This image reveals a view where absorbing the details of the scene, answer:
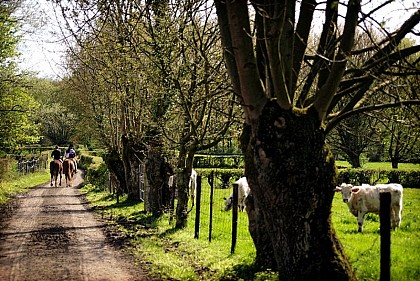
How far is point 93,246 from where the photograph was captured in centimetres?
1237

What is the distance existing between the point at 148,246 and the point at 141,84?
6.73 m

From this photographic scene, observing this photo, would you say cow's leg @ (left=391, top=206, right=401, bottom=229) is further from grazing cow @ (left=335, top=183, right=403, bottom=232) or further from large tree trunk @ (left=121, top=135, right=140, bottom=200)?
large tree trunk @ (left=121, top=135, right=140, bottom=200)

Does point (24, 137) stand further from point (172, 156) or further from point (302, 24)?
point (302, 24)

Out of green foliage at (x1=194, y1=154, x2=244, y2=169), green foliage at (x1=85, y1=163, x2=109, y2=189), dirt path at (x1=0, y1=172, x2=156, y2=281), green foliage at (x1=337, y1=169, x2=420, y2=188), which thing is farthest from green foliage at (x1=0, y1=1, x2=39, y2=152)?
green foliage at (x1=337, y1=169, x2=420, y2=188)

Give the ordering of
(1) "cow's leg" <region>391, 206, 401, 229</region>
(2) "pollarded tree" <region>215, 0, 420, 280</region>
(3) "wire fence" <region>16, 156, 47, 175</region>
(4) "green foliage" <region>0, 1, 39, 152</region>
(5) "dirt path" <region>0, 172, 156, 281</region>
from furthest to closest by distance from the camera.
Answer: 1. (3) "wire fence" <region>16, 156, 47, 175</region>
2. (4) "green foliage" <region>0, 1, 39, 152</region>
3. (1) "cow's leg" <region>391, 206, 401, 229</region>
4. (5) "dirt path" <region>0, 172, 156, 281</region>
5. (2) "pollarded tree" <region>215, 0, 420, 280</region>

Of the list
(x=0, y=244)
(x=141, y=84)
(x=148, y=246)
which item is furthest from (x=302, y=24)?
(x=141, y=84)

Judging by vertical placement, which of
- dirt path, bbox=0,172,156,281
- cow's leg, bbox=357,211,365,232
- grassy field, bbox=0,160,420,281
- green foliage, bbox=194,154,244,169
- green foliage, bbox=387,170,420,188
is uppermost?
green foliage, bbox=194,154,244,169

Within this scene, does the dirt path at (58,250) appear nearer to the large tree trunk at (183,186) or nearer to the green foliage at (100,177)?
the large tree trunk at (183,186)

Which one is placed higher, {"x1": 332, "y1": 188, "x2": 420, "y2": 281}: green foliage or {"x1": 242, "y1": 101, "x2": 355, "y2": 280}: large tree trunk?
{"x1": 242, "y1": 101, "x2": 355, "y2": 280}: large tree trunk

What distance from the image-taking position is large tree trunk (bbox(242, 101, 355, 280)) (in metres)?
7.25

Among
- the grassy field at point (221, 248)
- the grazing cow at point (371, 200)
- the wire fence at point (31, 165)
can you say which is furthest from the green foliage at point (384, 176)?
the wire fence at point (31, 165)

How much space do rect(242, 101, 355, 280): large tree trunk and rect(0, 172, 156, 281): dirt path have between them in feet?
10.1

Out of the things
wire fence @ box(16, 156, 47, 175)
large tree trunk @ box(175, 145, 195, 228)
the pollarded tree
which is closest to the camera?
the pollarded tree

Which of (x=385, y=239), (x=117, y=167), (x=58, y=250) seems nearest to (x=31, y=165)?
(x=117, y=167)
